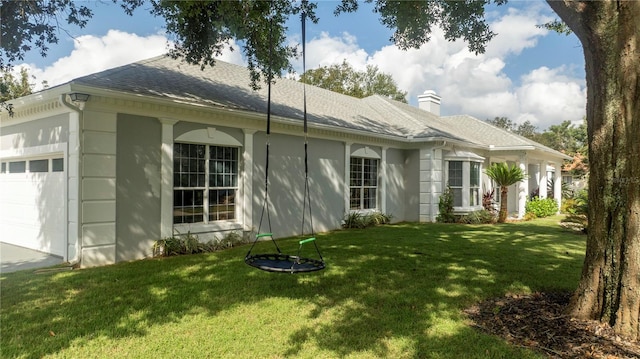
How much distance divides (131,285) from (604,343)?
20.3 ft

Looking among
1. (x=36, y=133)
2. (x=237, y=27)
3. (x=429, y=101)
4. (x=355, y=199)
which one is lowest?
(x=355, y=199)

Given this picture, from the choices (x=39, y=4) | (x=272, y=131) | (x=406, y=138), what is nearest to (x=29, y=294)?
(x=39, y=4)

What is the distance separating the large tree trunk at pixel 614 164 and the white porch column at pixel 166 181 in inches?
293

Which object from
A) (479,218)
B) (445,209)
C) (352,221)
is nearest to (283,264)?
(352,221)

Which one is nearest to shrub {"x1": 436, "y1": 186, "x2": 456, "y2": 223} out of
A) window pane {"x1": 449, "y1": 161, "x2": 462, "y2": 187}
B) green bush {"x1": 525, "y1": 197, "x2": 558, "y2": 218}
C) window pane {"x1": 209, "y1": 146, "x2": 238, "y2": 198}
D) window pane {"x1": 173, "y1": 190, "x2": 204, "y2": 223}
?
window pane {"x1": 449, "y1": 161, "x2": 462, "y2": 187}

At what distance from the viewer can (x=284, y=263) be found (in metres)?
5.24

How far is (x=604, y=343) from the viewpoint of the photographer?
382 cm

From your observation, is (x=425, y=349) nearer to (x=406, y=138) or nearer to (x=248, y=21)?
(x=248, y=21)

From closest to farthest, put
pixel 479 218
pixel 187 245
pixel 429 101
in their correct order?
pixel 187 245 → pixel 479 218 → pixel 429 101

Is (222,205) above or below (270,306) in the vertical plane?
above

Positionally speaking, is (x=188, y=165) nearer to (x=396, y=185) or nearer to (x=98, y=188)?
(x=98, y=188)

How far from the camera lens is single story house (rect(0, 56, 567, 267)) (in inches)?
286

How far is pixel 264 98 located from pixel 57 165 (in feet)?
19.0

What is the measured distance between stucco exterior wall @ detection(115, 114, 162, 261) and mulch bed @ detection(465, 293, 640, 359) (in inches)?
255
